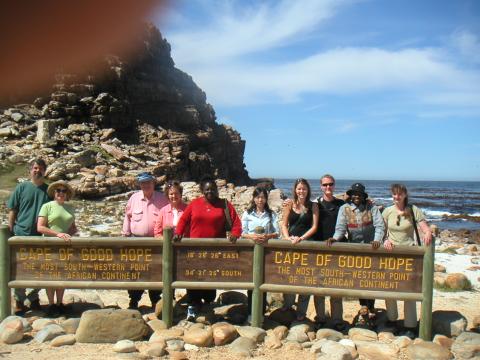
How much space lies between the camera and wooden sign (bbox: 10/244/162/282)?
20.8ft

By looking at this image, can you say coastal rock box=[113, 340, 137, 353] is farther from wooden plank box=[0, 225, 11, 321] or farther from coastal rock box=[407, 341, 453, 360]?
coastal rock box=[407, 341, 453, 360]

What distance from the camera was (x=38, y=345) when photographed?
225 inches

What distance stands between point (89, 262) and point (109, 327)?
3.30 feet

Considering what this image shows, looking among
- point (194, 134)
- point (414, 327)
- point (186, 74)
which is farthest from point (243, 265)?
point (186, 74)

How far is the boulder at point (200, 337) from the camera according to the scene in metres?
5.78

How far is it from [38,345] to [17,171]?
21898mm

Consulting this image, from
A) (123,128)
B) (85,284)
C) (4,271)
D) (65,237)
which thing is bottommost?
(85,284)

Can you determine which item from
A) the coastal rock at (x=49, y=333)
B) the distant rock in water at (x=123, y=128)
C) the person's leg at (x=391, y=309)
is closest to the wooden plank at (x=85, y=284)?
the coastal rock at (x=49, y=333)

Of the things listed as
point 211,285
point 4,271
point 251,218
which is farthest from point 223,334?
point 4,271

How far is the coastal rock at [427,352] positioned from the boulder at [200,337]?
2.51 metres

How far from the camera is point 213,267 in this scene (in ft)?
20.6

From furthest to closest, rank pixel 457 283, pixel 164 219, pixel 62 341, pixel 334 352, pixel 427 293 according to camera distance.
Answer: pixel 457 283 < pixel 164 219 < pixel 427 293 < pixel 62 341 < pixel 334 352

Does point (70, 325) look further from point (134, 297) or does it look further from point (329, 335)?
point (329, 335)

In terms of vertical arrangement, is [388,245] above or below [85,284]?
above
